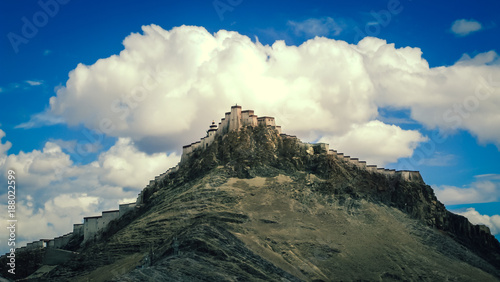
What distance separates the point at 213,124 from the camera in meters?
126

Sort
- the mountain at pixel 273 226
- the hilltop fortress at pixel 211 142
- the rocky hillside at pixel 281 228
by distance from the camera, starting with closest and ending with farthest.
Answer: the rocky hillside at pixel 281 228
the mountain at pixel 273 226
the hilltop fortress at pixel 211 142

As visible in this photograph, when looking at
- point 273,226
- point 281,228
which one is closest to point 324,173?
point 281,228

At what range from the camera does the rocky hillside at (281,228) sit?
3027 inches

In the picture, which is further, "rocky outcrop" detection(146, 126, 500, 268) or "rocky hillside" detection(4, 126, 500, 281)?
"rocky outcrop" detection(146, 126, 500, 268)

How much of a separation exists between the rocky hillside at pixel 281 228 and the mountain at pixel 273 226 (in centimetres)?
22

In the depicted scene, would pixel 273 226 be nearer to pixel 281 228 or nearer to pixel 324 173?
pixel 281 228

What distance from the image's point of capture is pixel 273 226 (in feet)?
314

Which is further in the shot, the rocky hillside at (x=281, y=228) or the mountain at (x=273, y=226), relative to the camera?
the mountain at (x=273, y=226)

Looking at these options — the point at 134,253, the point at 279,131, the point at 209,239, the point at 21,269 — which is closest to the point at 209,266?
the point at 209,239

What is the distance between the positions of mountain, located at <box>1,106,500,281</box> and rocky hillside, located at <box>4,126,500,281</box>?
0.22m

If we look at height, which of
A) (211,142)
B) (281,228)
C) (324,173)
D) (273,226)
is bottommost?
(281,228)

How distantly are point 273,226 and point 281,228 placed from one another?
1.28 meters

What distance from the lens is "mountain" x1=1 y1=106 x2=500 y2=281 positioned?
77938 millimetres

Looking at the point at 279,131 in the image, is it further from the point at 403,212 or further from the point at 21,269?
the point at 21,269
